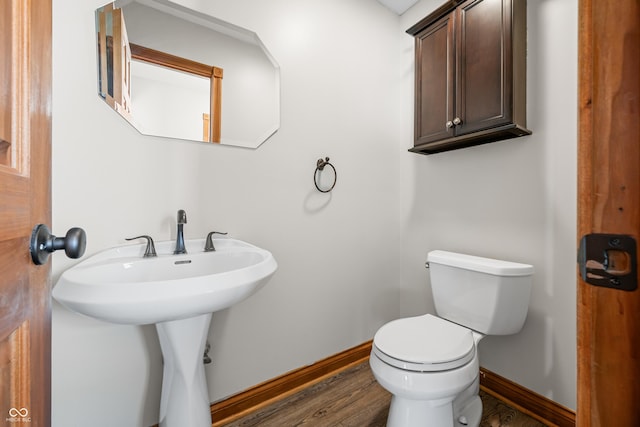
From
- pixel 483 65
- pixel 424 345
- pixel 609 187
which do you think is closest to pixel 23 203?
pixel 609 187

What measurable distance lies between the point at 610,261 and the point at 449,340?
3.37 ft

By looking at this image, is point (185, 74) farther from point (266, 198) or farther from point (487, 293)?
point (487, 293)

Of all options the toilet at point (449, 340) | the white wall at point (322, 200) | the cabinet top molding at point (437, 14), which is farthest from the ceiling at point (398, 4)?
the toilet at point (449, 340)

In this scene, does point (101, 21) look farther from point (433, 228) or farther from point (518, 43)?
point (433, 228)

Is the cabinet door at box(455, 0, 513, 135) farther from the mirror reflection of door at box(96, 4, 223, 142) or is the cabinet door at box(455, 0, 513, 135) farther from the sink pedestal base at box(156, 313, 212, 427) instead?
the sink pedestal base at box(156, 313, 212, 427)

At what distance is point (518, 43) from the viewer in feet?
4.42

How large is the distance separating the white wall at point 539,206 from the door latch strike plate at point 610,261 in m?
1.23

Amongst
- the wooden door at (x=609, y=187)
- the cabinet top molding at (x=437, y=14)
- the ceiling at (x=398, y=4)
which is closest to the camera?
the wooden door at (x=609, y=187)

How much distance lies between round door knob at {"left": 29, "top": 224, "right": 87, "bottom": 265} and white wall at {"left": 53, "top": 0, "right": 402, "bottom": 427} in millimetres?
772

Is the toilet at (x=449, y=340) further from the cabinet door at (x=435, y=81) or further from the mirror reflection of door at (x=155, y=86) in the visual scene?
the mirror reflection of door at (x=155, y=86)

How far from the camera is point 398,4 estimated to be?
195 centimetres

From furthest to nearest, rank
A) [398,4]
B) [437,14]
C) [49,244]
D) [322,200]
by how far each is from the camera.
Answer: [398,4] < [322,200] < [437,14] < [49,244]

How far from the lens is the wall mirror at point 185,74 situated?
→ 1.15 metres

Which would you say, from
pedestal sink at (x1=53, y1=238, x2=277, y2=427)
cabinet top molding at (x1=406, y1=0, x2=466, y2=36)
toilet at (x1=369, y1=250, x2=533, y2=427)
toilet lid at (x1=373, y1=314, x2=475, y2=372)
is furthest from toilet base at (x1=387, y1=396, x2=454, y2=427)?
cabinet top molding at (x1=406, y1=0, x2=466, y2=36)
